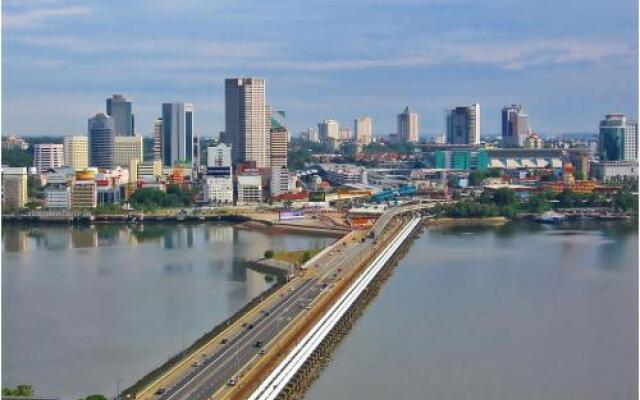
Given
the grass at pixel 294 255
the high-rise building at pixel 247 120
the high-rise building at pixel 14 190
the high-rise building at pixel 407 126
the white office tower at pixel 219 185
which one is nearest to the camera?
the grass at pixel 294 255

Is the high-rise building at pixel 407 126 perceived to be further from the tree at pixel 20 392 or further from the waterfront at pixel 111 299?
the tree at pixel 20 392

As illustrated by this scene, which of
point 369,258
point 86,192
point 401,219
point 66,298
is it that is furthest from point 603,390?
point 86,192

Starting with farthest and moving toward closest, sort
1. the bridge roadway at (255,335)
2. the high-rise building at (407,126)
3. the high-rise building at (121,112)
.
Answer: the high-rise building at (407,126), the high-rise building at (121,112), the bridge roadway at (255,335)

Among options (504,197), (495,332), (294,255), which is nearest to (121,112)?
(504,197)

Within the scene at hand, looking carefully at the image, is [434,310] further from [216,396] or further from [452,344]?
[216,396]

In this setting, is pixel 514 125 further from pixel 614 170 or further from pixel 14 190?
A: pixel 14 190

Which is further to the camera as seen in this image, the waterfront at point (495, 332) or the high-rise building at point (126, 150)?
the high-rise building at point (126, 150)

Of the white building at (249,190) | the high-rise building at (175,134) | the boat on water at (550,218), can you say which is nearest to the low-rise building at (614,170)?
the boat on water at (550,218)

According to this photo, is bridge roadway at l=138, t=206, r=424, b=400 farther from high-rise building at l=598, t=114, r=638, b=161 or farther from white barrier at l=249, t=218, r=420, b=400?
high-rise building at l=598, t=114, r=638, b=161

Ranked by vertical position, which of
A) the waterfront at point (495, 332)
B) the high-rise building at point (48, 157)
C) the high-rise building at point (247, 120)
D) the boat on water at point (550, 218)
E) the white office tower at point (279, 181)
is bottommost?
the waterfront at point (495, 332)
